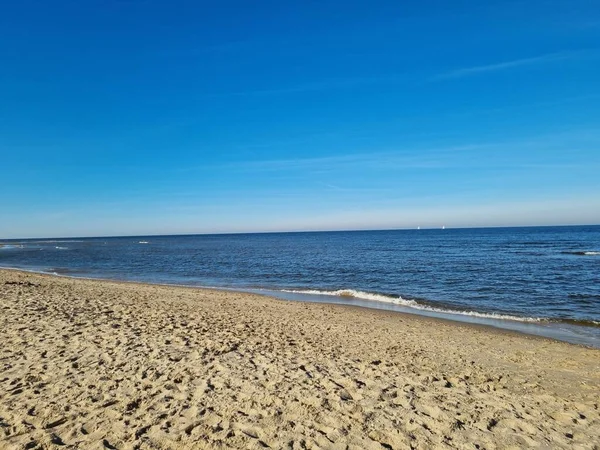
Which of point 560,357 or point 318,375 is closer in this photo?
point 318,375

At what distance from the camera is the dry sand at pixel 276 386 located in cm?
502

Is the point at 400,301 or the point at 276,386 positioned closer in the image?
the point at 276,386

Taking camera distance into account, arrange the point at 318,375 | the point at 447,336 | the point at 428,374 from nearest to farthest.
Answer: the point at 318,375
the point at 428,374
the point at 447,336

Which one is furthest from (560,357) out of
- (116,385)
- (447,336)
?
(116,385)

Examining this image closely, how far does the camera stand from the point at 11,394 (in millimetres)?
5785

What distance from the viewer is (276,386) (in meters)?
6.52

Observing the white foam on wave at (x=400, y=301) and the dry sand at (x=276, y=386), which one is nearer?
the dry sand at (x=276, y=386)

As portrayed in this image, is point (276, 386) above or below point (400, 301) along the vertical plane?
above

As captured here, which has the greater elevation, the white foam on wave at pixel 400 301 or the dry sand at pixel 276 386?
the dry sand at pixel 276 386

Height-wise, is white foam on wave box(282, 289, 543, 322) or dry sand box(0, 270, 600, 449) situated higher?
dry sand box(0, 270, 600, 449)

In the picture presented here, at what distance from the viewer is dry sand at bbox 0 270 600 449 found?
5020 millimetres

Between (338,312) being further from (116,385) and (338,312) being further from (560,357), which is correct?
(116,385)

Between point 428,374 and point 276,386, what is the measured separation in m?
3.18

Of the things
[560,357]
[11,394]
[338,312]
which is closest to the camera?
[11,394]
